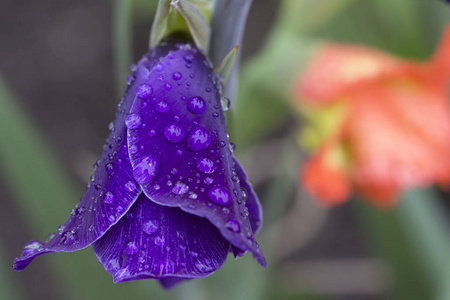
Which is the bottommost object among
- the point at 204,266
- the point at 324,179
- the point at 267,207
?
the point at 267,207

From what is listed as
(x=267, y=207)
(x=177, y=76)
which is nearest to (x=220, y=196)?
(x=177, y=76)

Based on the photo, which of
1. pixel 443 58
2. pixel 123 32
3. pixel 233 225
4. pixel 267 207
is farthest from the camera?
pixel 267 207

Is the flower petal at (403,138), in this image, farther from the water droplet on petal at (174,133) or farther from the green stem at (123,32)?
the water droplet on petal at (174,133)

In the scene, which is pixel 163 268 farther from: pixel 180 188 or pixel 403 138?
pixel 403 138

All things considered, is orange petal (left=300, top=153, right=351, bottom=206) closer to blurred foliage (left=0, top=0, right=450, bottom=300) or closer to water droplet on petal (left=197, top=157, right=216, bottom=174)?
blurred foliage (left=0, top=0, right=450, bottom=300)

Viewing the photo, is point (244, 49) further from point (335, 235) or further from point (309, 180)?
point (309, 180)
